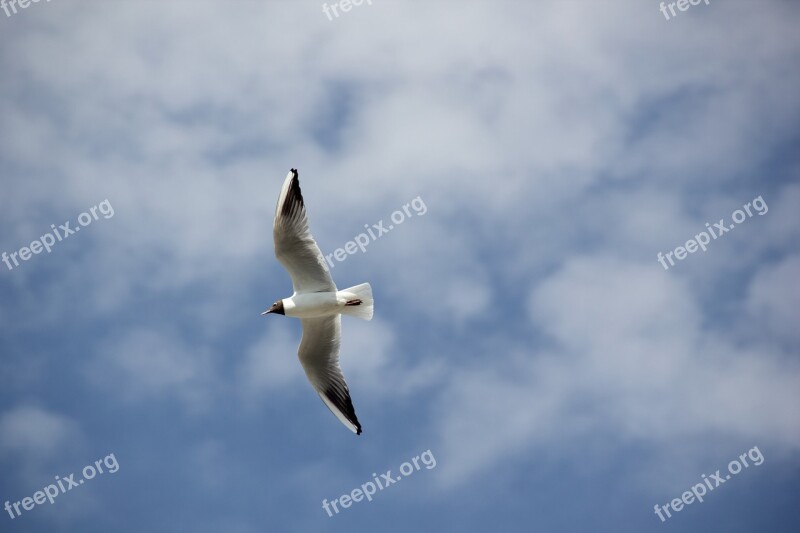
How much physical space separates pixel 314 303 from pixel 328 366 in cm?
151

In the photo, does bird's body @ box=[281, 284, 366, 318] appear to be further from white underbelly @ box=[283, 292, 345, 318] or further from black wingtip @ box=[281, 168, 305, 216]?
black wingtip @ box=[281, 168, 305, 216]

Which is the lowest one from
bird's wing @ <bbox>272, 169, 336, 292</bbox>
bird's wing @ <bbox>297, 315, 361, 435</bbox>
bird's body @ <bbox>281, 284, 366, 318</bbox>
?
A: bird's wing @ <bbox>297, 315, 361, 435</bbox>

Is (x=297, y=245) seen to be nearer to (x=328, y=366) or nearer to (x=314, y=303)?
(x=314, y=303)

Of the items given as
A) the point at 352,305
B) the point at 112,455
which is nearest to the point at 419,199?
the point at 352,305

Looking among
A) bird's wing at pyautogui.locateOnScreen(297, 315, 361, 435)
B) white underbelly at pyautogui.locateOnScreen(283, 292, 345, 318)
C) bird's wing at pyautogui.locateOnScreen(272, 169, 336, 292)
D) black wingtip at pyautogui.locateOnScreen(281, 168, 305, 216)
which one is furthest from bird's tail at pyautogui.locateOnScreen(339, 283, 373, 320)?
black wingtip at pyautogui.locateOnScreen(281, 168, 305, 216)

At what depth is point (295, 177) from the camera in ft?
50.4

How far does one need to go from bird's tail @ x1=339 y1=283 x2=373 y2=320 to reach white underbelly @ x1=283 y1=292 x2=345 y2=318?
0.42ft

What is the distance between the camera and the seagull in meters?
15.2

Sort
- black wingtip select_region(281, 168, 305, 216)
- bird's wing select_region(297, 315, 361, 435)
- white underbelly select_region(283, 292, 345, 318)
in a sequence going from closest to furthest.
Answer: black wingtip select_region(281, 168, 305, 216) < white underbelly select_region(283, 292, 345, 318) < bird's wing select_region(297, 315, 361, 435)

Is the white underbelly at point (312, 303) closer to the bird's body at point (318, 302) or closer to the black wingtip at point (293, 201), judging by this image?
the bird's body at point (318, 302)

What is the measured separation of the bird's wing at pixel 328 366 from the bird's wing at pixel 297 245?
0.97 m

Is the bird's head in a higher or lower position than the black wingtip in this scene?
lower

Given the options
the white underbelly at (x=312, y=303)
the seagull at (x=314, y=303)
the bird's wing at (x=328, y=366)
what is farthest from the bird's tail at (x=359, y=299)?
the bird's wing at (x=328, y=366)

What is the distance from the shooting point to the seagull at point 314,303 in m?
15.2
